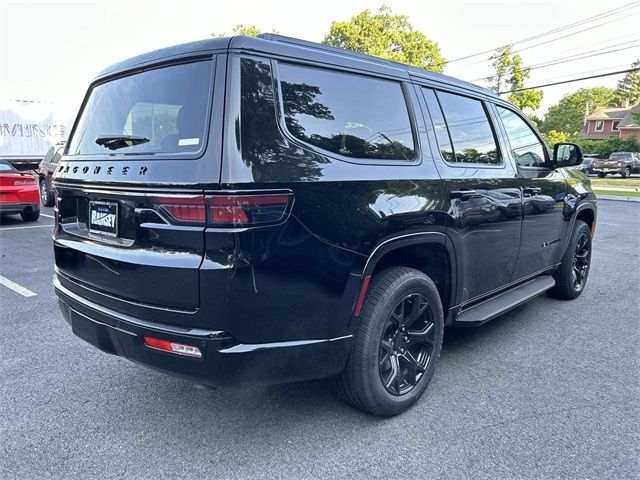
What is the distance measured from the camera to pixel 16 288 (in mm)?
5188

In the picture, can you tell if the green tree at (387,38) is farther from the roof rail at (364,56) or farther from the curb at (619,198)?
the roof rail at (364,56)

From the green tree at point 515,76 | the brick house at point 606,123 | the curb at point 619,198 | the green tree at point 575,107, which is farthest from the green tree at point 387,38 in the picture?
the green tree at point 575,107

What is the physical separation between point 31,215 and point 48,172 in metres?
2.08

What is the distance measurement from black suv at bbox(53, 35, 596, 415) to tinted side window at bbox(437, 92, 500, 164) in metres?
0.04

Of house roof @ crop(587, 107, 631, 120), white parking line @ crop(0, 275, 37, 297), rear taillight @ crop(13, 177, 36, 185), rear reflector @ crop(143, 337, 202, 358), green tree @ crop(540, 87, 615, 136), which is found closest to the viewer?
rear reflector @ crop(143, 337, 202, 358)

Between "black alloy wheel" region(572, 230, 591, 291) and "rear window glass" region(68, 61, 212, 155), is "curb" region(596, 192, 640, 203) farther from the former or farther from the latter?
"rear window glass" region(68, 61, 212, 155)

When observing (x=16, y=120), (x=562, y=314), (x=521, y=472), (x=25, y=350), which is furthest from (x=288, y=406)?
(x=16, y=120)

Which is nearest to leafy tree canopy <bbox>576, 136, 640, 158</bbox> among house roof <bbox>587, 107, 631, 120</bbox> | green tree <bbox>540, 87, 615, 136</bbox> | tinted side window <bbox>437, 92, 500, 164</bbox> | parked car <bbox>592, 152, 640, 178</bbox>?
parked car <bbox>592, 152, 640, 178</bbox>

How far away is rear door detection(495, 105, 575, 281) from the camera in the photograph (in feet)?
12.7

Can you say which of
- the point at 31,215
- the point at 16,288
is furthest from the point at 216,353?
the point at 31,215

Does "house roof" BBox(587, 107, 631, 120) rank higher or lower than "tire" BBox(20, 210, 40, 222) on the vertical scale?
higher

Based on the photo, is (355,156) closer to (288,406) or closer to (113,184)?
(113,184)

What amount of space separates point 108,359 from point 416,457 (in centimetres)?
233

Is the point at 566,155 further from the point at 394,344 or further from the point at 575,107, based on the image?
the point at 575,107
